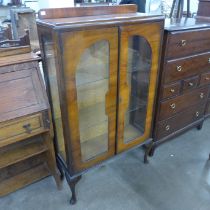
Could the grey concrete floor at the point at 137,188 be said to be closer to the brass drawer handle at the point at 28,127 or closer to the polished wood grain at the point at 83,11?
the brass drawer handle at the point at 28,127

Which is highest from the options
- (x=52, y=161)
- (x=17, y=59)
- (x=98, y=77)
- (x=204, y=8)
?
(x=204, y=8)

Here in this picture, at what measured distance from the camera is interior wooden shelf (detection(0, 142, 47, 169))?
1.38 metres

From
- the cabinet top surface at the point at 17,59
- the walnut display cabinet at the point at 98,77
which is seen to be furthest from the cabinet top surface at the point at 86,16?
the cabinet top surface at the point at 17,59

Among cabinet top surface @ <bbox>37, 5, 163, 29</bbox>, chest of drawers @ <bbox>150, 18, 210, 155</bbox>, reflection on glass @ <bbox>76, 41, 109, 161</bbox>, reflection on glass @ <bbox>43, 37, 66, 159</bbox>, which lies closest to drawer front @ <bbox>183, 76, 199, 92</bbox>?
chest of drawers @ <bbox>150, 18, 210, 155</bbox>

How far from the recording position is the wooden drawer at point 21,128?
1.21m

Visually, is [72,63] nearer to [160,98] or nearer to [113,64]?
[113,64]

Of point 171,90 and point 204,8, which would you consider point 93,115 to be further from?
point 204,8

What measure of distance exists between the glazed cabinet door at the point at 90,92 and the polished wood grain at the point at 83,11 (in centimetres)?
25

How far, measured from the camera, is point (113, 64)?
1.24 meters

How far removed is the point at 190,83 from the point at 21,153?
1397 mm

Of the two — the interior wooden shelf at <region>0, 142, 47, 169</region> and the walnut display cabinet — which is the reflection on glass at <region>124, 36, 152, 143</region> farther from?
the interior wooden shelf at <region>0, 142, 47, 169</region>

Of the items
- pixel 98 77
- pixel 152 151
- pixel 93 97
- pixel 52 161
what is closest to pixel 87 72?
pixel 98 77

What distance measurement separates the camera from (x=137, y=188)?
164 centimetres

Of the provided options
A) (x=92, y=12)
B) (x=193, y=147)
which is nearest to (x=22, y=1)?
(x=92, y=12)
